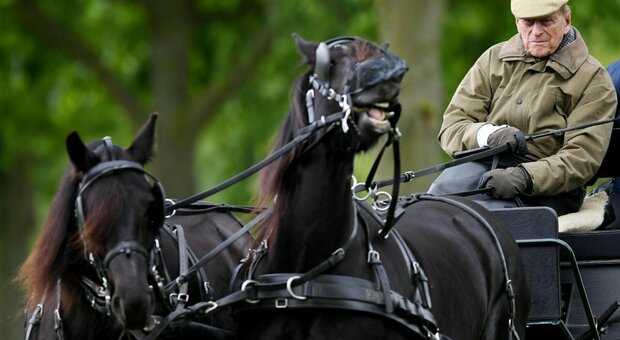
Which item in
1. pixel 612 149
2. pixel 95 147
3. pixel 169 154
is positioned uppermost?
pixel 95 147

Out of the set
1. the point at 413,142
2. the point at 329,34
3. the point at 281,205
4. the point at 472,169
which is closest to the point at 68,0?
the point at 329,34

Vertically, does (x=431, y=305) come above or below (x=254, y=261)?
below

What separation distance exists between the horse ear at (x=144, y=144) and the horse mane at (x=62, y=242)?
6.3 inches

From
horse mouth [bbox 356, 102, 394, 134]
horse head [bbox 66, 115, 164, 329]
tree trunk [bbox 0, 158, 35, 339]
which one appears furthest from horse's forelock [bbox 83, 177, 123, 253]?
tree trunk [bbox 0, 158, 35, 339]

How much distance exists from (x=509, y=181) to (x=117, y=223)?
2.44m

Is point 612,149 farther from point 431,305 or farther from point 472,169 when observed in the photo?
point 431,305

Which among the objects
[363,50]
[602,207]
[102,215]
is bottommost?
[602,207]

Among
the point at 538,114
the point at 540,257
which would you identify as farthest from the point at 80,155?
the point at 538,114

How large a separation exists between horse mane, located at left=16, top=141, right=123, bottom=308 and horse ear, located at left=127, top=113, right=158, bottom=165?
16 centimetres

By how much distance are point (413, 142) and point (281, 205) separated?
25.2ft

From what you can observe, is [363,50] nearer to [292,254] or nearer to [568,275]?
[292,254]

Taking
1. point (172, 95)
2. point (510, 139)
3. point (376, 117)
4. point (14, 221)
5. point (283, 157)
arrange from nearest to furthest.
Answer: point (376, 117) → point (283, 157) → point (510, 139) → point (172, 95) → point (14, 221)

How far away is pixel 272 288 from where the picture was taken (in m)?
5.54

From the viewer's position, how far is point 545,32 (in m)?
7.10
